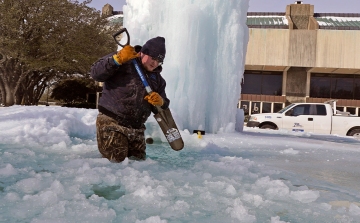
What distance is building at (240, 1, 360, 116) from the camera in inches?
1078

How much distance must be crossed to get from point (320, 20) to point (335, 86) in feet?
22.0

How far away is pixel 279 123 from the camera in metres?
14.5

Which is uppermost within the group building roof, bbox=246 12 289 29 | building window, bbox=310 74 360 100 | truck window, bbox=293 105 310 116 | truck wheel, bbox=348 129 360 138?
building roof, bbox=246 12 289 29

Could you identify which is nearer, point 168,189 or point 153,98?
point 168,189

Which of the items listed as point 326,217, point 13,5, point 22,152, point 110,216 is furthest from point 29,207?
point 13,5

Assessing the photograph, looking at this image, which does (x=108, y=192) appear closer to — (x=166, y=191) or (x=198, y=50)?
(x=166, y=191)

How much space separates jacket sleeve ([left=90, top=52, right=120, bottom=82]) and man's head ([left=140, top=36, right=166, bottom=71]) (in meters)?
0.39

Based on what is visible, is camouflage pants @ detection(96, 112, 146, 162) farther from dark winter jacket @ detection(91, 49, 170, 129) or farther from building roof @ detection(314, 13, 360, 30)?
building roof @ detection(314, 13, 360, 30)

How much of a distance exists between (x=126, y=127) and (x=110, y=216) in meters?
1.87

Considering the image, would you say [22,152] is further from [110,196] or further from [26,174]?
[110,196]

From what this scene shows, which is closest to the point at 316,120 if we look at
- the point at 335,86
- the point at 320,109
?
the point at 320,109

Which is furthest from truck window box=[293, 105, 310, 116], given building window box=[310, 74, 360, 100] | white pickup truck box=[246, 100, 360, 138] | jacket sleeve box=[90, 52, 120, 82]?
building window box=[310, 74, 360, 100]

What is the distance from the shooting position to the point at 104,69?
12.3 ft

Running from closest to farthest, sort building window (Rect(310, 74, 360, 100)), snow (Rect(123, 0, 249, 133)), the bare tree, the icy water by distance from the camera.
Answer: the icy water, snow (Rect(123, 0, 249, 133)), the bare tree, building window (Rect(310, 74, 360, 100))
